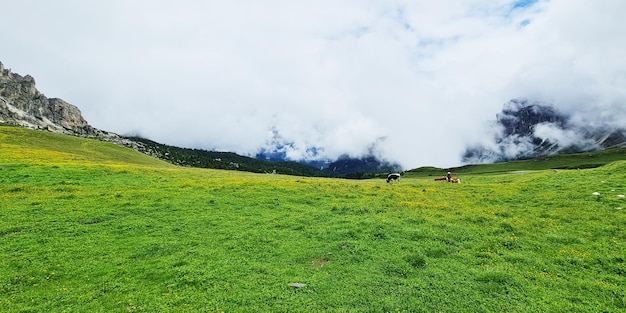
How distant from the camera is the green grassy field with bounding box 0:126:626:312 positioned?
1258 cm

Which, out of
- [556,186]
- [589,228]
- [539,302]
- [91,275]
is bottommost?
[91,275]

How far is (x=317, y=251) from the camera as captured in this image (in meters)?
17.7

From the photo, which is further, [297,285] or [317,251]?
[317,251]

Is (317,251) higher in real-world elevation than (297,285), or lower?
higher

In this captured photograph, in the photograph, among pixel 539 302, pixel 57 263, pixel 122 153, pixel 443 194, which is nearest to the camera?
pixel 539 302

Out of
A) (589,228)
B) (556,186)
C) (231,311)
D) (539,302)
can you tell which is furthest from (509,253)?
(556,186)

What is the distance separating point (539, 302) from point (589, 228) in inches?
375

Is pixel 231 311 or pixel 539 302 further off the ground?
pixel 539 302

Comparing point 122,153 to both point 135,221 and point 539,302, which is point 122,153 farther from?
point 539,302

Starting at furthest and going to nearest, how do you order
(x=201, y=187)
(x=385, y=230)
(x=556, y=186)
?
1. (x=201, y=187)
2. (x=556, y=186)
3. (x=385, y=230)

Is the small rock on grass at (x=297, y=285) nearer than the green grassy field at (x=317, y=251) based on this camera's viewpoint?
No

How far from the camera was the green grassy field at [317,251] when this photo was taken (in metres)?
12.6

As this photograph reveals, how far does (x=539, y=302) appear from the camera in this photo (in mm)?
11883

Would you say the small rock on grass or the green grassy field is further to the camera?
the small rock on grass
